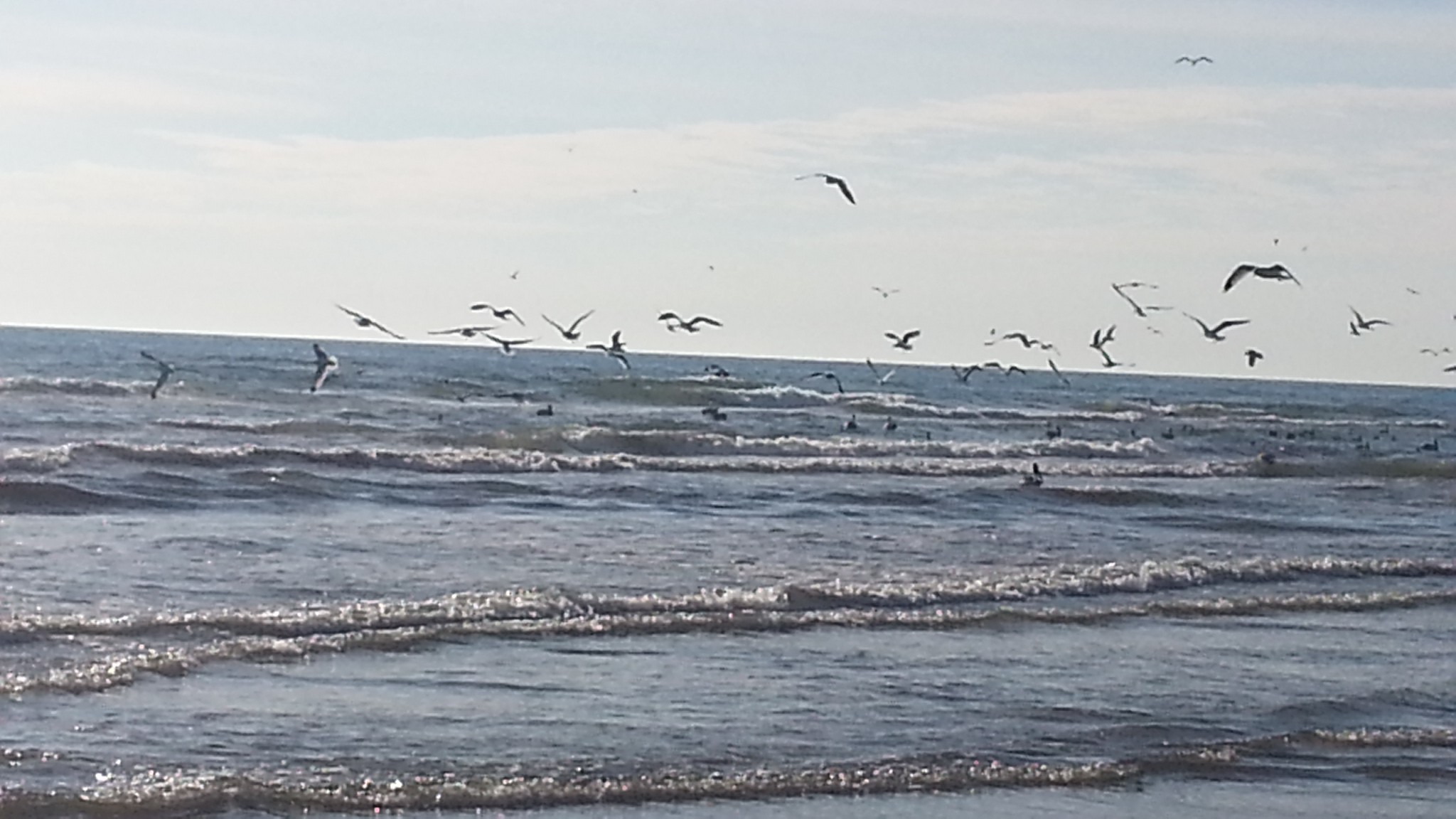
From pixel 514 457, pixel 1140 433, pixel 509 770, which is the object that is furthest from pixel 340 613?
pixel 1140 433

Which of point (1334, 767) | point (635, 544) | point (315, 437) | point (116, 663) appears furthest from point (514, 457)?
point (1334, 767)

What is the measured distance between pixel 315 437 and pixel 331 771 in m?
28.2

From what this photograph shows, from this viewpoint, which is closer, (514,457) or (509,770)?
(509,770)

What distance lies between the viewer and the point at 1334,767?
12.6m

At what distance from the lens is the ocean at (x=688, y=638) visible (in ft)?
37.9

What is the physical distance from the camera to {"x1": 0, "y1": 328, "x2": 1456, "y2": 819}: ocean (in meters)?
11.6

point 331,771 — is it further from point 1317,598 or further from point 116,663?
point 1317,598

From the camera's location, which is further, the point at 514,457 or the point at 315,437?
the point at 315,437

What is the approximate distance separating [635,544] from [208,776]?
1194 centimetres

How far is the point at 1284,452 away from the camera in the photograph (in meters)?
52.2

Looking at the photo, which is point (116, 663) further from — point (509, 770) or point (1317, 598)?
point (1317, 598)

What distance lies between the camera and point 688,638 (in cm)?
1636

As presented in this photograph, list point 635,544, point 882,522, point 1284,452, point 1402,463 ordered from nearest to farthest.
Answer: point 635,544
point 882,522
point 1402,463
point 1284,452

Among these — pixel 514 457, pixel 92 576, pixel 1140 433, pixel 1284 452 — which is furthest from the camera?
pixel 1140 433
